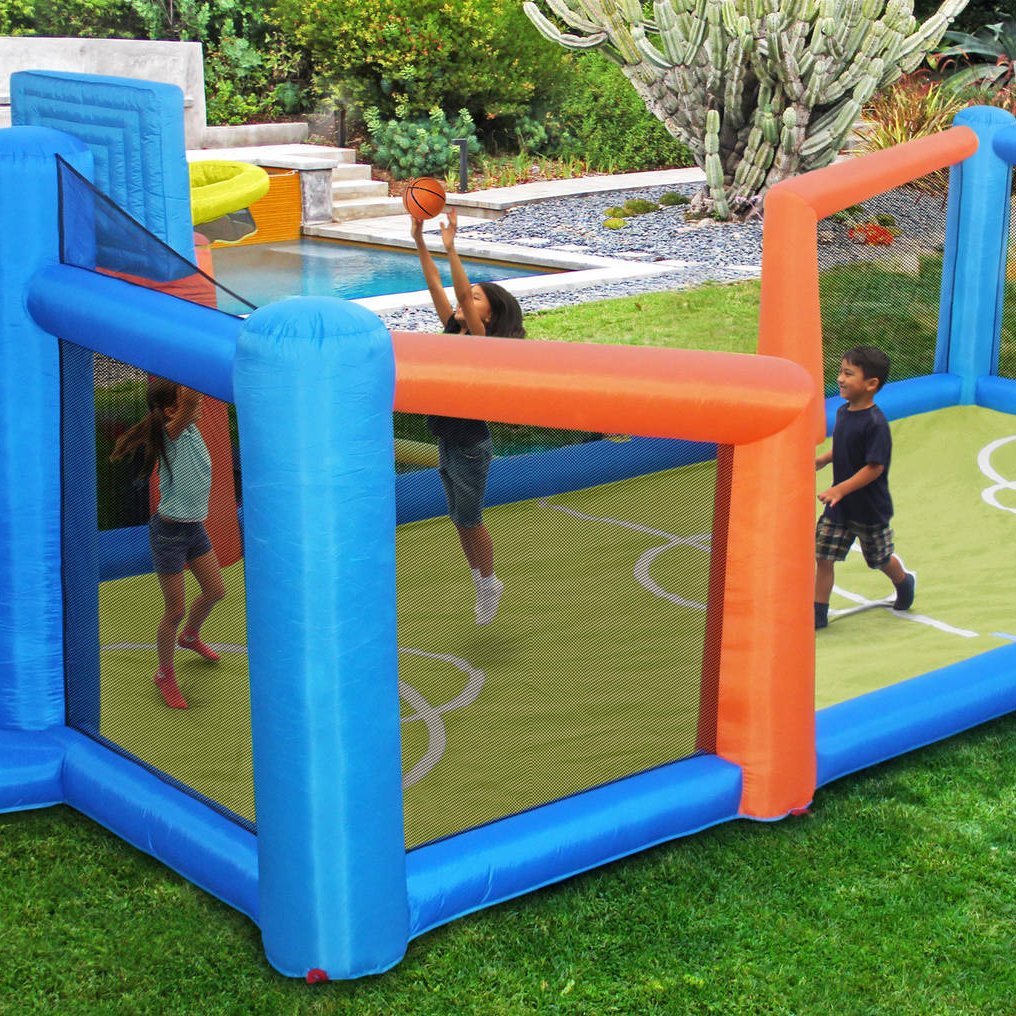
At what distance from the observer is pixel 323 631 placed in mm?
3422

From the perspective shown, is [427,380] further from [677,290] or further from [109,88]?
[677,290]

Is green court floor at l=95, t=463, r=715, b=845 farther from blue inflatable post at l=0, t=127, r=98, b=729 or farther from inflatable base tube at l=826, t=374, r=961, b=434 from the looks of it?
inflatable base tube at l=826, t=374, r=961, b=434

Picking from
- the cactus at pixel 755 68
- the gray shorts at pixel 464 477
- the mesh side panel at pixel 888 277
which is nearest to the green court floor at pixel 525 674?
the gray shorts at pixel 464 477

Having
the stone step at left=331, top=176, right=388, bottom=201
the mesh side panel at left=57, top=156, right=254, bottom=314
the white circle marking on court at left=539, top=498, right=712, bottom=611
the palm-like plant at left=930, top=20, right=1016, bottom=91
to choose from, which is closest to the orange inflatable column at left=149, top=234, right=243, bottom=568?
the mesh side panel at left=57, top=156, right=254, bottom=314

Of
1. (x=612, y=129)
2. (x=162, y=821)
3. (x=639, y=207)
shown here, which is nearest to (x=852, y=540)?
(x=162, y=821)

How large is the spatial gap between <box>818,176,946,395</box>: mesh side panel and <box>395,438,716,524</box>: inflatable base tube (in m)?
2.17

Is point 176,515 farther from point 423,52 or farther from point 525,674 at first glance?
point 423,52

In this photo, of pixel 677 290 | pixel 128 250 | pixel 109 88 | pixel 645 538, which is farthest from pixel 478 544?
pixel 677 290

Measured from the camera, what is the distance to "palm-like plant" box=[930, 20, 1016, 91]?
19.3 metres

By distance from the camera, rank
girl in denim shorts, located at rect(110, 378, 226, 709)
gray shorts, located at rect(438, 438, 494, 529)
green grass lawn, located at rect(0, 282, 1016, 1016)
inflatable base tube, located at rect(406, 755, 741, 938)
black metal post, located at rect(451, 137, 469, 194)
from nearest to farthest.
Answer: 1. green grass lawn, located at rect(0, 282, 1016, 1016)
2. inflatable base tube, located at rect(406, 755, 741, 938)
3. girl in denim shorts, located at rect(110, 378, 226, 709)
4. gray shorts, located at rect(438, 438, 494, 529)
5. black metal post, located at rect(451, 137, 469, 194)

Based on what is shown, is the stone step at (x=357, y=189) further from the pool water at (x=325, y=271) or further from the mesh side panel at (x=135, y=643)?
the mesh side panel at (x=135, y=643)

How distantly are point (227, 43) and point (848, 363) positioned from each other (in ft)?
54.1

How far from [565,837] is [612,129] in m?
16.5

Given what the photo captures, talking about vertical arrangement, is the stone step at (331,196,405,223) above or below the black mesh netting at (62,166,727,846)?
above
